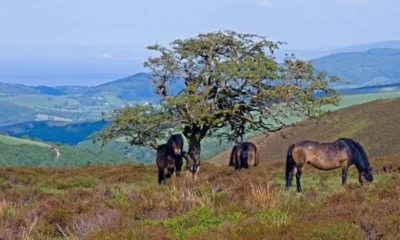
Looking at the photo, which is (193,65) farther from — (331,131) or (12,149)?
(12,149)

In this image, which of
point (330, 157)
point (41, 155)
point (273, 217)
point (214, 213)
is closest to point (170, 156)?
point (330, 157)

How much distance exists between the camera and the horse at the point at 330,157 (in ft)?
60.1

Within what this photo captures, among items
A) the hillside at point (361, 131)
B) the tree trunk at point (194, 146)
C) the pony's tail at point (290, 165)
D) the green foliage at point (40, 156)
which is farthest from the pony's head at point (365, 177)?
the green foliage at point (40, 156)

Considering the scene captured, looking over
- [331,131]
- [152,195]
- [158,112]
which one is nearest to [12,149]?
[331,131]

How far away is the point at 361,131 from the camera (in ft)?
278

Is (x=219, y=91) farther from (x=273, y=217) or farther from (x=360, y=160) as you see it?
(x=273, y=217)

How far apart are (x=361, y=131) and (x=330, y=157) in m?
68.6

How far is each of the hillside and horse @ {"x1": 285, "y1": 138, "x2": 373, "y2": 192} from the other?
5305 cm

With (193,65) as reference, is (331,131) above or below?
below

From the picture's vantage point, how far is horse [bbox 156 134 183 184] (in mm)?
21703

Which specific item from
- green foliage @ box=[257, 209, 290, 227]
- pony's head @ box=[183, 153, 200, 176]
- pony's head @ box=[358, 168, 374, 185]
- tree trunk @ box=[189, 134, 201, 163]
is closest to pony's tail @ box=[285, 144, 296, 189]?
pony's head @ box=[358, 168, 374, 185]

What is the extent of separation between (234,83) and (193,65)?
169 centimetres

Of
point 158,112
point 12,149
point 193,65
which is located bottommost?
point 12,149

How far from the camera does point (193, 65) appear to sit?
78.1ft
